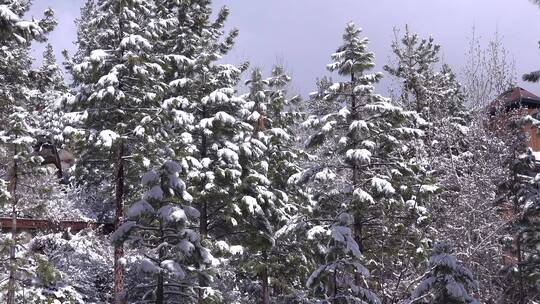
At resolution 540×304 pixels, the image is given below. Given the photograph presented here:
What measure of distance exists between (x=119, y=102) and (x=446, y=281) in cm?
1140

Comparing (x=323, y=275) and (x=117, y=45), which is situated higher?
(x=117, y=45)

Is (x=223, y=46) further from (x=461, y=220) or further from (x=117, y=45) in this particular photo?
(x=461, y=220)

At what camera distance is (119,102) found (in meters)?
17.1

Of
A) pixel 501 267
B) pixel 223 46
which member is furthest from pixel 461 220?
pixel 223 46

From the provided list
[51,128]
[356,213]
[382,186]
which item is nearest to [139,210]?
[356,213]

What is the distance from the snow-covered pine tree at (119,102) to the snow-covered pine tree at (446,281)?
9.55 meters

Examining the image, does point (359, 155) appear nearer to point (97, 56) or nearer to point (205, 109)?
point (205, 109)

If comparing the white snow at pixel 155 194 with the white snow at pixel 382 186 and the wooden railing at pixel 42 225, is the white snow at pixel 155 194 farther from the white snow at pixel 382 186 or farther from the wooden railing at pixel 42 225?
the wooden railing at pixel 42 225

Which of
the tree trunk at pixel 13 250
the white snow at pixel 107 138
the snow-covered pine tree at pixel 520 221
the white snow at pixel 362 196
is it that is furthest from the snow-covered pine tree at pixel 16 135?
the snow-covered pine tree at pixel 520 221

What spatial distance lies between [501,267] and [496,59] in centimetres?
807

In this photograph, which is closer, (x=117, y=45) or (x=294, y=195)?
(x=117, y=45)

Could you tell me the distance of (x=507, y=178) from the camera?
70.3 ft

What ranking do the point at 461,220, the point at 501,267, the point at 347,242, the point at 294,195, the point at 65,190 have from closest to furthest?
the point at 347,242
the point at 461,220
the point at 501,267
the point at 294,195
the point at 65,190

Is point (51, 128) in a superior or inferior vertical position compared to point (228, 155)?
superior
